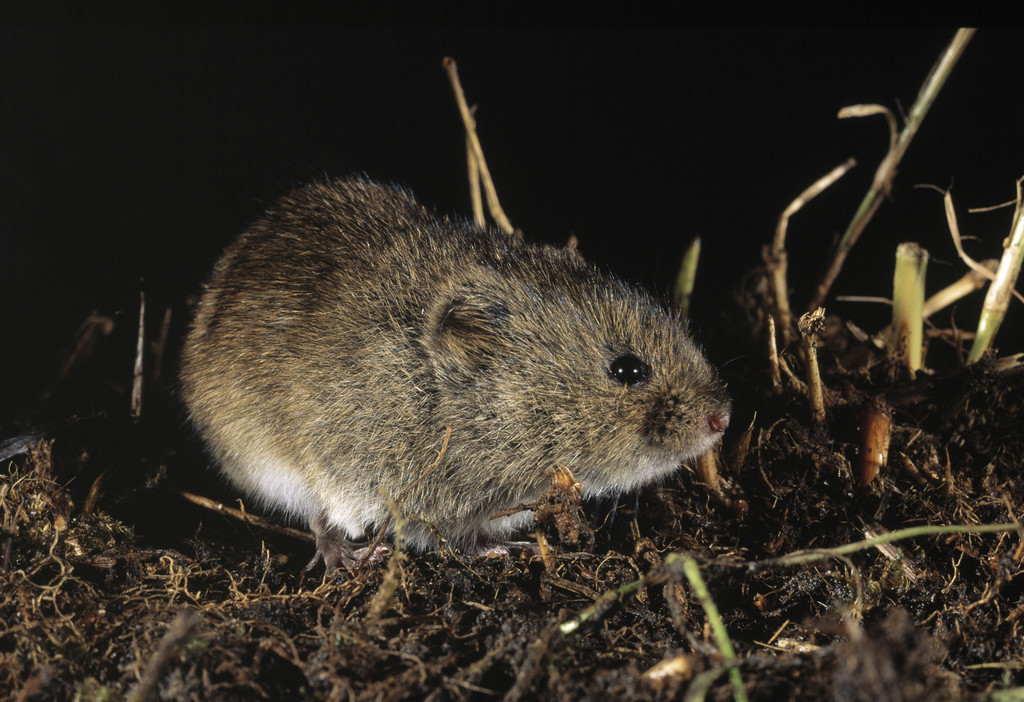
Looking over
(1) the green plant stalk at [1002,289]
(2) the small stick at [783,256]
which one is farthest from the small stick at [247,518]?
(1) the green plant stalk at [1002,289]

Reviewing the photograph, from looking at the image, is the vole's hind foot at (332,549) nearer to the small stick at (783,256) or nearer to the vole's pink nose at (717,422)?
the vole's pink nose at (717,422)

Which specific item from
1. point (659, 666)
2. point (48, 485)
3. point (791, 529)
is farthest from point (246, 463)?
A: point (791, 529)

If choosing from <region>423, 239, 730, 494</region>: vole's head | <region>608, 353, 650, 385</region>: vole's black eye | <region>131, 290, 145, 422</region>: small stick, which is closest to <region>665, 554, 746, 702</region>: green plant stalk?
<region>423, 239, 730, 494</region>: vole's head

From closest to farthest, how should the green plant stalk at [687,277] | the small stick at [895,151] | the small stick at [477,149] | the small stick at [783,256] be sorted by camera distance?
the small stick at [895,151] → the small stick at [783,256] → the green plant stalk at [687,277] → the small stick at [477,149]

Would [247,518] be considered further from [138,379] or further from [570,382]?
[570,382]

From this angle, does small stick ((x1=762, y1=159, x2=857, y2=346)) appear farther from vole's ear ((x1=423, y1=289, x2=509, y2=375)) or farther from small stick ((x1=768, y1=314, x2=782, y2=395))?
vole's ear ((x1=423, y1=289, x2=509, y2=375))

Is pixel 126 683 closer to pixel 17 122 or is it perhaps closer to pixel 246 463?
pixel 246 463
